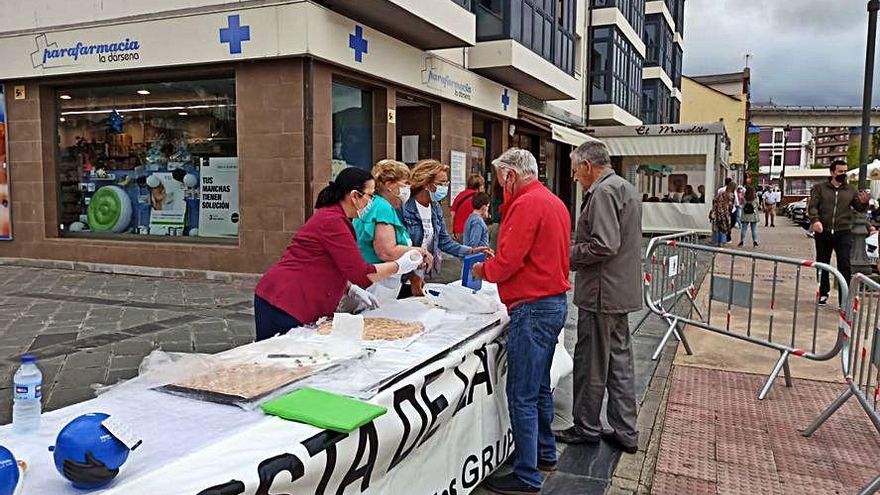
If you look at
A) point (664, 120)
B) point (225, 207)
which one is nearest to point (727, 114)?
point (664, 120)

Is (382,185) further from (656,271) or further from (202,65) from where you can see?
(202,65)

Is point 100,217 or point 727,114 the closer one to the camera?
point 100,217

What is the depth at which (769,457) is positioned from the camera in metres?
4.01

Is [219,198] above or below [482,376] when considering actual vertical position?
above

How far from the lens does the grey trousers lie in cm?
400

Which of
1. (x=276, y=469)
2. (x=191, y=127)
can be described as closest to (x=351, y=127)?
(x=191, y=127)

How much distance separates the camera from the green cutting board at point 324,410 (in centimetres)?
207

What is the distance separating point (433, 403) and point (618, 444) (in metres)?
1.90

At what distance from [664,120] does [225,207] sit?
2961 centimetres

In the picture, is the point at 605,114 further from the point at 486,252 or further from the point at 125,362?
the point at 125,362

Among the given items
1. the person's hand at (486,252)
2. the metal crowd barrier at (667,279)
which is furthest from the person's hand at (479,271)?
the metal crowd barrier at (667,279)

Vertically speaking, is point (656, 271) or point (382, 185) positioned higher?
point (382, 185)

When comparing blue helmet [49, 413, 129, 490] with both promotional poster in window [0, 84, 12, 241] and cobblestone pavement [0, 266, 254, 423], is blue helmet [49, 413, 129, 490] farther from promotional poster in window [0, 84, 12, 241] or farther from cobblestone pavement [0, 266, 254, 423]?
promotional poster in window [0, 84, 12, 241]

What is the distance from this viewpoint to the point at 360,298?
3.92 m
